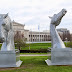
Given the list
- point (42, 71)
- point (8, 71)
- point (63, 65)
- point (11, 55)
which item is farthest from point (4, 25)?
point (63, 65)

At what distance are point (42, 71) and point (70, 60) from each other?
10.3 feet

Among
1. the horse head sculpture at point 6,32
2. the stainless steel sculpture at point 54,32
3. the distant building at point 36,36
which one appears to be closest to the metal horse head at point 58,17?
the stainless steel sculpture at point 54,32

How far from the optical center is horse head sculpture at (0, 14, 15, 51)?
342 inches

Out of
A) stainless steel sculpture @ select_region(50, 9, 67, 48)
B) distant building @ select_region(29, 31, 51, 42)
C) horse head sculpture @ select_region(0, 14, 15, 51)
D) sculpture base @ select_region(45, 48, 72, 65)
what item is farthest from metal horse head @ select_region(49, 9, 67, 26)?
distant building @ select_region(29, 31, 51, 42)

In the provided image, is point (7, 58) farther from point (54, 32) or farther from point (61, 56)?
point (54, 32)

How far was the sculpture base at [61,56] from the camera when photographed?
9.97 metres

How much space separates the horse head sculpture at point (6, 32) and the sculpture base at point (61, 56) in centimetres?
318

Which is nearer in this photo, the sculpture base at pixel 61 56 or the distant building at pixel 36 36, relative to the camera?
the sculpture base at pixel 61 56

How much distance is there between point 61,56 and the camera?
10.0m

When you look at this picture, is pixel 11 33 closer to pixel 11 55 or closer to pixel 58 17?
pixel 11 55

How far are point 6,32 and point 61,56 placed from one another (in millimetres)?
4396

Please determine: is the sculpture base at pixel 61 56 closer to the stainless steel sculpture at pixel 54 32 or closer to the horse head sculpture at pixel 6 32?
the stainless steel sculpture at pixel 54 32

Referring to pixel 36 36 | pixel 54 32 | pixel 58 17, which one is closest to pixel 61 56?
pixel 54 32

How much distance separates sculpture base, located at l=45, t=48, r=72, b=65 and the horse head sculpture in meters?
3.18
